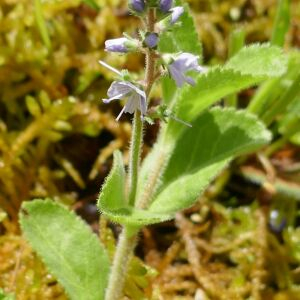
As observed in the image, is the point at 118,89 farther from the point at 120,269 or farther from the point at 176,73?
the point at 120,269

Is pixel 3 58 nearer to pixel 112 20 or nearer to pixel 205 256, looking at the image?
pixel 112 20

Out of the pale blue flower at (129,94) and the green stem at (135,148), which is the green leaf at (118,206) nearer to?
the green stem at (135,148)

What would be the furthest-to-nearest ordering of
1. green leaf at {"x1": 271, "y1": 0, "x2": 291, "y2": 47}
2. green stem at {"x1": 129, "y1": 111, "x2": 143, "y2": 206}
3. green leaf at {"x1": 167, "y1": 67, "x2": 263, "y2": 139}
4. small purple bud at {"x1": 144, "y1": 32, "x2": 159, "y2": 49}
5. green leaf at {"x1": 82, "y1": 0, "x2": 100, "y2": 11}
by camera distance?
green leaf at {"x1": 82, "y1": 0, "x2": 100, "y2": 11} → green leaf at {"x1": 271, "y1": 0, "x2": 291, "y2": 47} → green leaf at {"x1": 167, "y1": 67, "x2": 263, "y2": 139} → green stem at {"x1": 129, "y1": 111, "x2": 143, "y2": 206} → small purple bud at {"x1": 144, "y1": 32, "x2": 159, "y2": 49}

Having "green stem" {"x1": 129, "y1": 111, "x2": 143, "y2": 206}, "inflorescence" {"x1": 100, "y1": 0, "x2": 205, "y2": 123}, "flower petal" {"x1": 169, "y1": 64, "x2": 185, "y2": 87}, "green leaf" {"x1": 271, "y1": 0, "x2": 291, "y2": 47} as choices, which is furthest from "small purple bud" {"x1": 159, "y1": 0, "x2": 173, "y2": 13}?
"green leaf" {"x1": 271, "y1": 0, "x2": 291, "y2": 47}

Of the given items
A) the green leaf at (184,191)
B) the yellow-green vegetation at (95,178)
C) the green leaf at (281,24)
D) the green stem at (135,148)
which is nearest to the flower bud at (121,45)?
the green stem at (135,148)

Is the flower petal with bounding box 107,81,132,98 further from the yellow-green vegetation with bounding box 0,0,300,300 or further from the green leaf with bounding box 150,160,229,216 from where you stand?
the yellow-green vegetation with bounding box 0,0,300,300

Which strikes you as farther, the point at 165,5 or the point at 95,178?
the point at 95,178

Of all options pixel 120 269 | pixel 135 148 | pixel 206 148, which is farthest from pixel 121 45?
pixel 120 269
